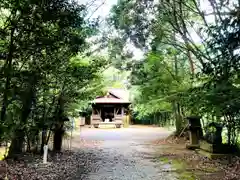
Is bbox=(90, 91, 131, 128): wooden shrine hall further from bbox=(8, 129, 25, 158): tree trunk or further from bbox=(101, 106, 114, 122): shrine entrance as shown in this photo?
bbox=(8, 129, 25, 158): tree trunk

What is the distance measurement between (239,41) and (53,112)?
6888mm

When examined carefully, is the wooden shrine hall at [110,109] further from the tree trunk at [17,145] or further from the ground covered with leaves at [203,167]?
the tree trunk at [17,145]

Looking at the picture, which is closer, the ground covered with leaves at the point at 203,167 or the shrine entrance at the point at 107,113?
Result: the ground covered with leaves at the point at 203,167

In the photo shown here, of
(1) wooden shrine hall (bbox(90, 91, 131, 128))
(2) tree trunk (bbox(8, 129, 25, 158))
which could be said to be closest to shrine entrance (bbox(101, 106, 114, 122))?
(1) wooden shrine hall (bbox(90, 91, 131, 128))

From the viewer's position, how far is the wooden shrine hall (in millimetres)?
32991

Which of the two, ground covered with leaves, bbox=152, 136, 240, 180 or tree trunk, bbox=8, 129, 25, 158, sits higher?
tree trunk, bbox=8, 129, 25, 158

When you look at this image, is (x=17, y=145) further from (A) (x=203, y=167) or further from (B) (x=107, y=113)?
(B) (x=107, y=113)

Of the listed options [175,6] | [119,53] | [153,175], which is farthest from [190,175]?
[119,53]

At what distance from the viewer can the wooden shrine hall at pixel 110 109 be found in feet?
108

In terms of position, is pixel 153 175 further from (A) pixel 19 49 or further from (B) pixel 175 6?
(B) pixel 175 6

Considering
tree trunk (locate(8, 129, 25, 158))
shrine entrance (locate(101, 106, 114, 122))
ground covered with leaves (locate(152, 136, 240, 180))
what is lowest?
ground covered with leaves (locate(152, 136, 240, 180))

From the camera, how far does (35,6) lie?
5875 millimetres

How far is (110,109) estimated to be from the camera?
36.5m

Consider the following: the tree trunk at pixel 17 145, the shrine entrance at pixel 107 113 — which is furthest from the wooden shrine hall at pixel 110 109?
the tree trunk at pixel 17 145
